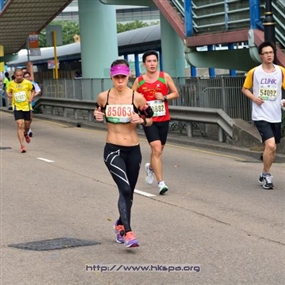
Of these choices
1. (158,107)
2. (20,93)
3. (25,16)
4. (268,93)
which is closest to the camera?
(158,107)

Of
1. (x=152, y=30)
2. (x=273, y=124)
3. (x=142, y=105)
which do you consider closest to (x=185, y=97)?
(x=273, y=124)

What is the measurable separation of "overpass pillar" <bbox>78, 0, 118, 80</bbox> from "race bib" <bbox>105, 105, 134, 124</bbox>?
2258 cm

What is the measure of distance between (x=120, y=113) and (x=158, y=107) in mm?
3031

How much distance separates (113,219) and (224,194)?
2231mm

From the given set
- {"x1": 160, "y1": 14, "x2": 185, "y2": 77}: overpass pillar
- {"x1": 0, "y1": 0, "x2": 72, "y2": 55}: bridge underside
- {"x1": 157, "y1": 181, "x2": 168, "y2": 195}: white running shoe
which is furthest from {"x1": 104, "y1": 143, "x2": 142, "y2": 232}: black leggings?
{"x1": 160, "y1": 14, "x2": 185, "y2": 77}: overpass pillar

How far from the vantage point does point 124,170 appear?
7656mm

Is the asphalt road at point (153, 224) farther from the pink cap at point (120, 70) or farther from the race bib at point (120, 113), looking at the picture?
the pink cap at point (120, 70)

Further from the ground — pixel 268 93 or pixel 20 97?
pixel 268 93

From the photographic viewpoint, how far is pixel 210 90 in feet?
60.9

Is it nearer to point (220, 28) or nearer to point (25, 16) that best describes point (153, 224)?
point (220, 28)

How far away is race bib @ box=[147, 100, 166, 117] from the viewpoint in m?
10.7

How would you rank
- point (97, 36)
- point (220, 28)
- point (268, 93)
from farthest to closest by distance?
point (97, 36) < point (220, 28) < point (268, 93)

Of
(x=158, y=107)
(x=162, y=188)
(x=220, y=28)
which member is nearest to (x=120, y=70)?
(x=158, y=107)

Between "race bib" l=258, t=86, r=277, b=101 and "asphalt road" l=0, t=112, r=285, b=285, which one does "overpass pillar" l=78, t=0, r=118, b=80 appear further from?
"race bib" l=258, t=86, r=277, b=101
